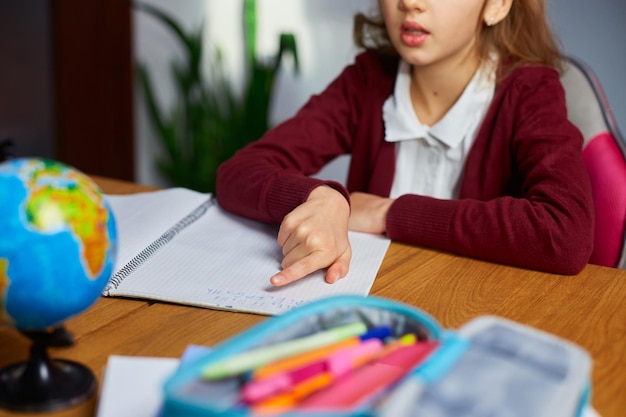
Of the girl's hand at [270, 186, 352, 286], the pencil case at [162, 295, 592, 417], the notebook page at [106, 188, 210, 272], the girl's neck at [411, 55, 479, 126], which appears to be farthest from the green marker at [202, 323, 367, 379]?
the girl's neck at [411, 55, 479, 126]

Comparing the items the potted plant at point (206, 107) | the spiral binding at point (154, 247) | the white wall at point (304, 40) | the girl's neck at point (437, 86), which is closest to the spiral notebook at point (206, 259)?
the spiral binding at point (154, 247)

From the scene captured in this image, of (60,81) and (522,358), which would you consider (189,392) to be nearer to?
(522,358)

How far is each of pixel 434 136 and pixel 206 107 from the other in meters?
1.48

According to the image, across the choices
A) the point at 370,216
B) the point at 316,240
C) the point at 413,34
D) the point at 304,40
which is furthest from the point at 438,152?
the point at 304,40

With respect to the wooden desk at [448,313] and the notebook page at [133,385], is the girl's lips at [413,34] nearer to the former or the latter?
the wooden desk at [448,313]

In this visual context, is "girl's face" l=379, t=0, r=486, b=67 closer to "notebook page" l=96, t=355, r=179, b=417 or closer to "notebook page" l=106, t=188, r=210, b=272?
"notebook page" l=106, t=188, r=210, b=272

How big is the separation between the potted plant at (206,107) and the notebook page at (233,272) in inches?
60.4

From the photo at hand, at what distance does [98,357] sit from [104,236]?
15cm

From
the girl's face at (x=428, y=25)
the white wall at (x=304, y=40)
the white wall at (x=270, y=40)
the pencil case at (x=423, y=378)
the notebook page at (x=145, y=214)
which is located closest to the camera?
the pencil case at (x=423, y=378)

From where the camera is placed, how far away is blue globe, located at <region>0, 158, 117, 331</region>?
21.1 inches

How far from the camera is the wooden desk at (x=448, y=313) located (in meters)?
0.69

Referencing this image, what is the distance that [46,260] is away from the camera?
0.54m

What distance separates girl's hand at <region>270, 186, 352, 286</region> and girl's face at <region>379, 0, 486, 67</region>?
13.0 inches

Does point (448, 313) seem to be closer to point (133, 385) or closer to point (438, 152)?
point (133, 385)
